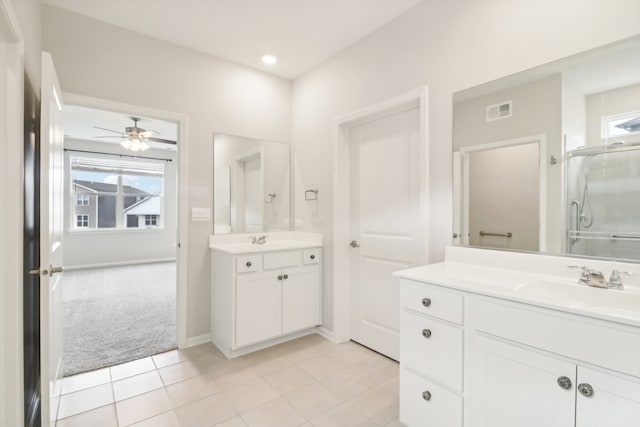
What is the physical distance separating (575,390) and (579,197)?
91 centimetres

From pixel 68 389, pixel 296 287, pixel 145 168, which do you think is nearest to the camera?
pixel 68 389

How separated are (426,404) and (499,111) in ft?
5.56

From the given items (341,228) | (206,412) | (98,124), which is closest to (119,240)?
(98,124)

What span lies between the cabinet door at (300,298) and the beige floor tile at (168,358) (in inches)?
34.7

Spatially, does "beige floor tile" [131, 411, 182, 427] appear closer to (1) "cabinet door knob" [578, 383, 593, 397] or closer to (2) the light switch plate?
(2) the light switch plate

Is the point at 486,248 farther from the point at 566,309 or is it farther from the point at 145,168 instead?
the point at 145,168

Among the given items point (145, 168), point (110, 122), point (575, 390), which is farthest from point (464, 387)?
point (145, 168)

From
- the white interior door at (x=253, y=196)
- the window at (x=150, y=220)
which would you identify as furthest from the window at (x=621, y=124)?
the window at (x=150, y=220)

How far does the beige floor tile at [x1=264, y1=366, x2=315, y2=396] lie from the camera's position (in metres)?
2.11

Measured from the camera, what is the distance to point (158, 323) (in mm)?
3273

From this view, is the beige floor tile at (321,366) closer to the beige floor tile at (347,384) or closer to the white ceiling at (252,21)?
the beige floor tile at (347,384)

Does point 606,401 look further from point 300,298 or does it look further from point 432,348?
point 300,298

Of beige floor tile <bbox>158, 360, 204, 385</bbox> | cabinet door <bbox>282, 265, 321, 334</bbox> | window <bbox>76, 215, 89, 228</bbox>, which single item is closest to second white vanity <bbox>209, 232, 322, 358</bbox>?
cabinet door <bbox>282, 265, 321, 334</bbox>

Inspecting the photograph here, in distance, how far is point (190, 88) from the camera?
9.29ft
